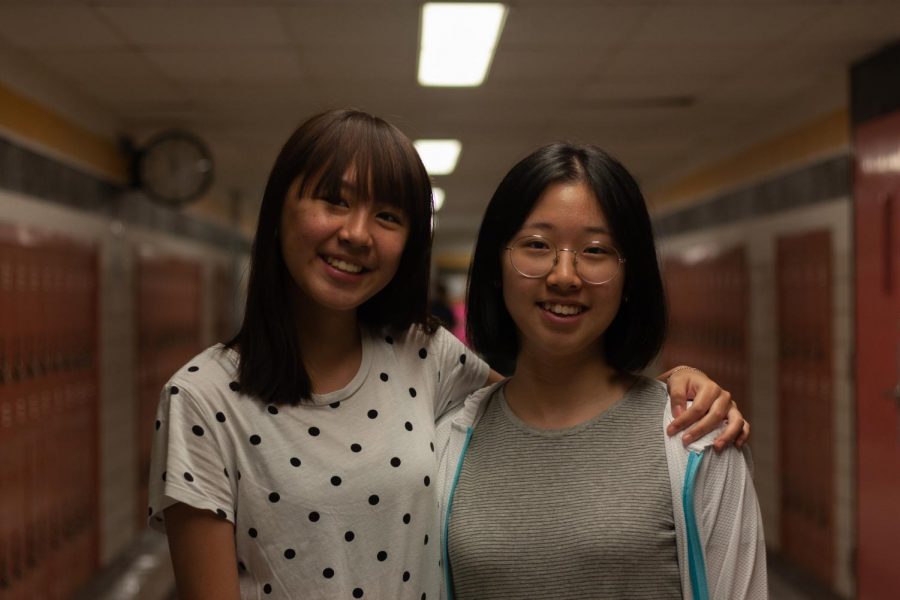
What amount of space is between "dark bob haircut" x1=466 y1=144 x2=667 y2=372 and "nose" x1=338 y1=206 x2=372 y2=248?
21cm

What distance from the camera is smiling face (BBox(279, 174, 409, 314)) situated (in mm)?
1421

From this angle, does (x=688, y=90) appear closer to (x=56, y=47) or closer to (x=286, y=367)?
(x=56, y=47)

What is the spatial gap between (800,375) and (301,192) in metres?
4.20

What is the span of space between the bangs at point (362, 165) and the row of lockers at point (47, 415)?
2928 millimetres

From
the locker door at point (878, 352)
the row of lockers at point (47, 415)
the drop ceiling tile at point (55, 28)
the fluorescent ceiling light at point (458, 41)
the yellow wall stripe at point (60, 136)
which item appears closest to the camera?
the drop ceiling tile at point (55, 28)

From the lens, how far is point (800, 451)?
5023mm

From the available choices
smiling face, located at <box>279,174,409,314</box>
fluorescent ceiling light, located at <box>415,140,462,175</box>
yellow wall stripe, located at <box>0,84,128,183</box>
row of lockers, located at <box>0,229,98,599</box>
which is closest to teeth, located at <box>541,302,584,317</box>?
smiling face, located at <box>279,174,409,314</box>

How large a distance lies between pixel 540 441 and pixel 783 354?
414cm

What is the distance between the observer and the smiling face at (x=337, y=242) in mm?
1421

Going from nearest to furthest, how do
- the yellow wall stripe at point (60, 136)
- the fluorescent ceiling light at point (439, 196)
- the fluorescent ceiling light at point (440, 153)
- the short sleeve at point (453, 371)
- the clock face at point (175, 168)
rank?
the short sleeve at point (453, 371) → the yellow wall stripe at point (60, 136) → the clock face at point (175, 168) → the fluorescent ceiling light at point (440, 153) → the fluorescent ceiling light at point (439, 196)

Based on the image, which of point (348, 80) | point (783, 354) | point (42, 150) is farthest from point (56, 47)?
point (783, 354)

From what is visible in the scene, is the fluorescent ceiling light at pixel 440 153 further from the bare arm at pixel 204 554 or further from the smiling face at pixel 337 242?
the bare arm at pixel 204 554

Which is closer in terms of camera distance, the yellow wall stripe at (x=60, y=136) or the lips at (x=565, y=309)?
the lips at (x=565, y=309)

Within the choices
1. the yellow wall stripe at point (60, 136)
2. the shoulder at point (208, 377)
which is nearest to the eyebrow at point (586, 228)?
the shoulder at point (208, 377)
